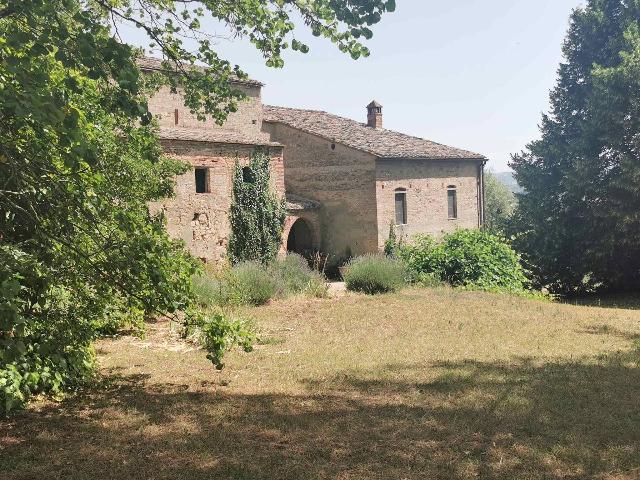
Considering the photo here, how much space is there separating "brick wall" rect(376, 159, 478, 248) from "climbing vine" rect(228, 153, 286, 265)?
489cm

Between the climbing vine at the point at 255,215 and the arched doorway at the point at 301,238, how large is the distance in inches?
142

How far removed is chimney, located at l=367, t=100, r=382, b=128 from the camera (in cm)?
2995

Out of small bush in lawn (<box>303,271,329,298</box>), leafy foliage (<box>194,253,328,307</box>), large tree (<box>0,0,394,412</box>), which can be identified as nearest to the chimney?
leafy foliage (<box>194,253,328,307</box>)

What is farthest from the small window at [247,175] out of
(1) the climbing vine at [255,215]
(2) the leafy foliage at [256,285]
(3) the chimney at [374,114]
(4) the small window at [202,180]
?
(3) the chimney at [374,114]

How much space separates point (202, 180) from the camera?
2038 cm

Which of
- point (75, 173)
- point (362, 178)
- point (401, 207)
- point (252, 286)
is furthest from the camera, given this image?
point (401, 207)

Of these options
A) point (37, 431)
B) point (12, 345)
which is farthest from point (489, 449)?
point (37, 431)

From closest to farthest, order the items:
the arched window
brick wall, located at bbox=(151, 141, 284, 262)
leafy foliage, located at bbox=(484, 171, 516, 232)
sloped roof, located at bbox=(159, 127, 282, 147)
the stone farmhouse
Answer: sloped roof, located at bbox=(159, 127, 282, 147), brick wall, located at bbox=(151, 141, 284, 262), the stone farmhouse, the arched window, leafy foliage, located at bbox=(484, 171, 516, 232)

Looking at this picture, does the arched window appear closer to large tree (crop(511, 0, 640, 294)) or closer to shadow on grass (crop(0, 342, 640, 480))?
shadow on grass (crop(0, 342, 640, 480))

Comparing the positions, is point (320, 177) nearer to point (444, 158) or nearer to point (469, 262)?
point (444, 158)

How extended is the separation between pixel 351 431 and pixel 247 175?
55.1ft

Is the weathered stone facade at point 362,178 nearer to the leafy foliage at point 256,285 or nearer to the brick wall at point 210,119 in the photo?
the brick wall at point 210,119

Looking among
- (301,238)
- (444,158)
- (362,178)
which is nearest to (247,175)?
(362,178)

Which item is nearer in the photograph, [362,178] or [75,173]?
[75,173]
